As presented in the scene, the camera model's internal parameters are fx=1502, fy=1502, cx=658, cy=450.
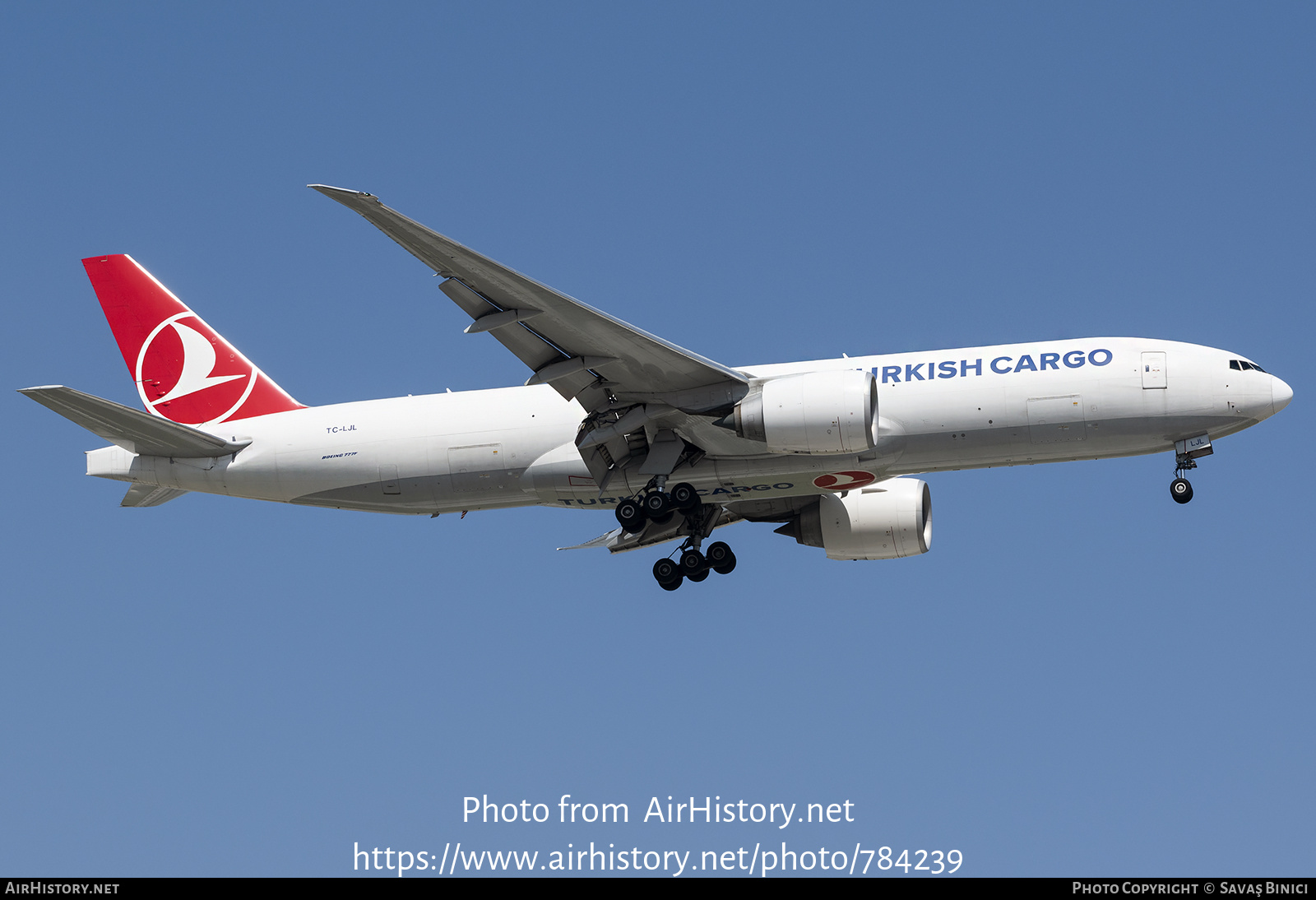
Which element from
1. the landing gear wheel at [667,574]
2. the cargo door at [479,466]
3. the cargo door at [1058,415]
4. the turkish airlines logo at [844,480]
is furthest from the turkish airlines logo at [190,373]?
A: the cargo door at [1058,415]

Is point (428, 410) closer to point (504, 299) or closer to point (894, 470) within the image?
point (504, 299)

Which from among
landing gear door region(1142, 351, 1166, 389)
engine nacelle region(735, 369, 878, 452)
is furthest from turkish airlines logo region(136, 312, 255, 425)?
landing gear door region(1142, 351, 1166, 389)

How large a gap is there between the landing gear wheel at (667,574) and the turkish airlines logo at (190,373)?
10741 millimetres

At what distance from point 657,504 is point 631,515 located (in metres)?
0.80

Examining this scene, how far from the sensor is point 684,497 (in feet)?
106

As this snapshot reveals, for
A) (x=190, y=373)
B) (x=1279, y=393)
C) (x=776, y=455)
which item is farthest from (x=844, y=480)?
(x=190, y=373)

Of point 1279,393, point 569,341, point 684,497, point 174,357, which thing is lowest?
point 684,497

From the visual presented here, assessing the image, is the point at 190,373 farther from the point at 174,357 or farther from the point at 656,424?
the point at 656,424

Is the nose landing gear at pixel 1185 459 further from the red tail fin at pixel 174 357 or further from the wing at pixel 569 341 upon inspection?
the red tail fin at pixel 174 357

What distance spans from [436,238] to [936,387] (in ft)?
35.7

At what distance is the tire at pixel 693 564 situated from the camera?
3412 centimetres

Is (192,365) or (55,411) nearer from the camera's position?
(55,411)

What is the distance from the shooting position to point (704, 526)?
112 feet
